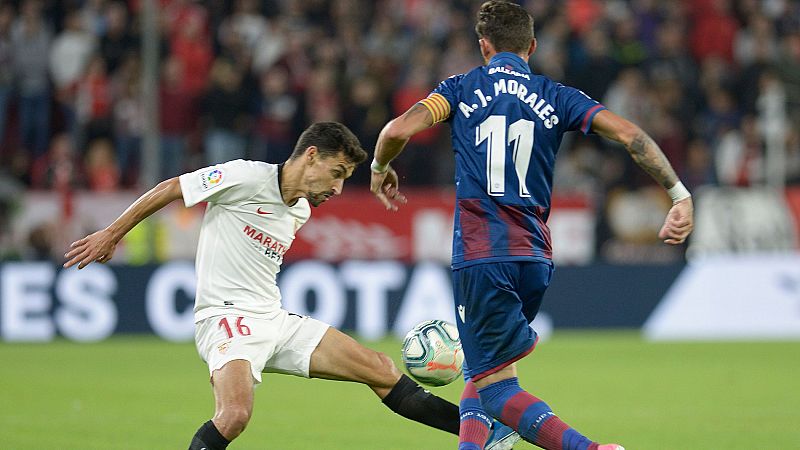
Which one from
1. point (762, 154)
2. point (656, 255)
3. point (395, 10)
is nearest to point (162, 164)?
point (395, 10)

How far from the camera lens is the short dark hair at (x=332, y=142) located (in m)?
6.47

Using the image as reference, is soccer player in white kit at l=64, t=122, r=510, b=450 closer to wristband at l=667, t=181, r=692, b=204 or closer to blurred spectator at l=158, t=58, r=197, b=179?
wristband at l=667, t=181, r=692, b=204

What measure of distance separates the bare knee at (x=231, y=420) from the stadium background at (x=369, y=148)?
7103 mm

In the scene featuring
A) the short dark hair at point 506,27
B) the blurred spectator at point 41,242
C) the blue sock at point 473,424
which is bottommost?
the blue sock at point 473,424

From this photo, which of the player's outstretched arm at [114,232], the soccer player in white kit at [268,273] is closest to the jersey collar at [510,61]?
the soccer player in white kit at [268,273]

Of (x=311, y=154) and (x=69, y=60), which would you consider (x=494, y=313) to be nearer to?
(x=311, y=154)

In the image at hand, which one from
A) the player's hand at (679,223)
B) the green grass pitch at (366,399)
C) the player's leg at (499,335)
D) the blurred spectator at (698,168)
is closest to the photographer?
the player's hand at (679,223)

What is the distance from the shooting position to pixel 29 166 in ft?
53.3

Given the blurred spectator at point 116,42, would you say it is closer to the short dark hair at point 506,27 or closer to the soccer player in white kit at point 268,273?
the soccer player in white kit at point 268,273

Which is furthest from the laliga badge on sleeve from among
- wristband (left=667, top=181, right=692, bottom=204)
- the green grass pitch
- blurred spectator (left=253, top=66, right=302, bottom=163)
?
blurred spectator (left=253, top=66, right=302, bottom=163)

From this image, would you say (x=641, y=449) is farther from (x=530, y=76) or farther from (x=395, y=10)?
(x=395, y=10)

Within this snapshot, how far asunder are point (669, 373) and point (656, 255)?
5.13m

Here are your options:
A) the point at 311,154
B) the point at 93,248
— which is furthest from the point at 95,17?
the point at 93,248

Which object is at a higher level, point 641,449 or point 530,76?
point 530,76
